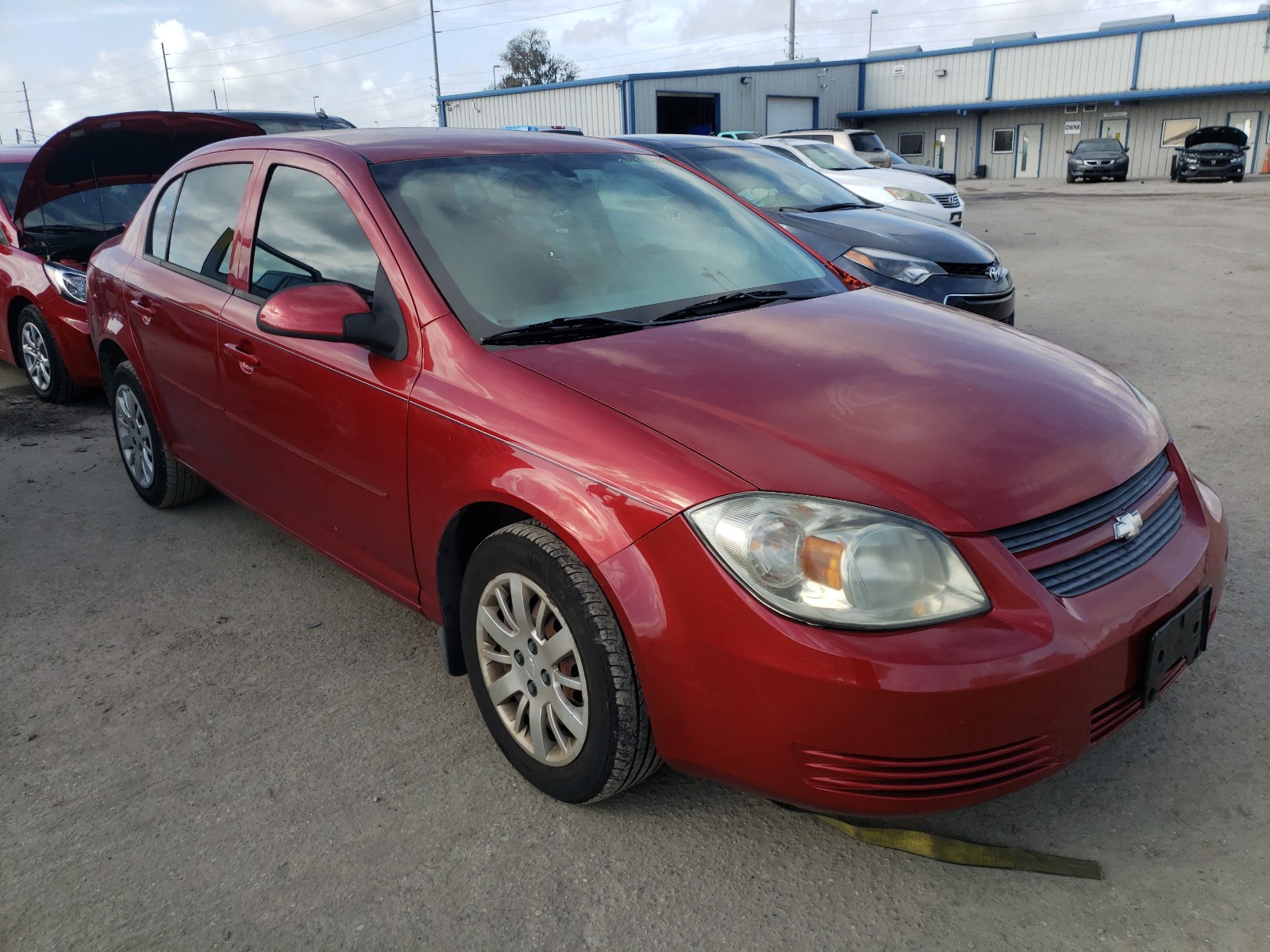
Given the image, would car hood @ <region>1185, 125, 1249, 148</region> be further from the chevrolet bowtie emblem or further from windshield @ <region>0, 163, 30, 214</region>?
the chevrolet bowtie emblem

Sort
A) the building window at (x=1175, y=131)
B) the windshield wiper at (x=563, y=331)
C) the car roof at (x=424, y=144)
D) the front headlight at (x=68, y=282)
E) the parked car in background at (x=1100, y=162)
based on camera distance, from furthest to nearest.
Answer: the building window at (x=1175, y=131)
the parked car in background at (x=1100, y=162)
the front headlight at (x=68, y=282)
the car roof at (x=424, y=144)
the windshield wiper at (x=563, y=331)

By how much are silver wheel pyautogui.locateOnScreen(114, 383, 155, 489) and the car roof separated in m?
1.40

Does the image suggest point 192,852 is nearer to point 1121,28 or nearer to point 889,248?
point 889,248

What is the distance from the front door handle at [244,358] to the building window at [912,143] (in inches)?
1711

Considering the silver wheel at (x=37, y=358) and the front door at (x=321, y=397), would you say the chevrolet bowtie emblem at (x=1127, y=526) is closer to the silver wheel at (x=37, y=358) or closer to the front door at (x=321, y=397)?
the front door at (x=321, y=397)

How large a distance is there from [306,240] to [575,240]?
2.86 feet

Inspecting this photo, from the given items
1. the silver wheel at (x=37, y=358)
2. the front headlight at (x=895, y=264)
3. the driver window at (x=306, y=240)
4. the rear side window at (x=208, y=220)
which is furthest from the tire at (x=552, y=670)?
the silver wheel at (x=37, y=358)

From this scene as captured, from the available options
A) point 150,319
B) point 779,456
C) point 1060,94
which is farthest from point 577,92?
point 779,456

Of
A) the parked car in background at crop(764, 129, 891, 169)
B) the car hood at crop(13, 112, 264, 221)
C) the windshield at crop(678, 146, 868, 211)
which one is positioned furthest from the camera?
the parked car in background at crop(764, 129, 891, 169)

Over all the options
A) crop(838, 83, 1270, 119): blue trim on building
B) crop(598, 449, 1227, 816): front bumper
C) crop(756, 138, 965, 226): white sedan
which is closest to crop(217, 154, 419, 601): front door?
crop(598, 449, 1227, 816): front bumper

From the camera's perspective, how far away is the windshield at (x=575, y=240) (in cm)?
274

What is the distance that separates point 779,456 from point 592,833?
104 centimetres

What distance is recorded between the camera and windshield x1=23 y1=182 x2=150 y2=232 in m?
6.51

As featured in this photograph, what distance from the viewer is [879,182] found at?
12531 millimetres
